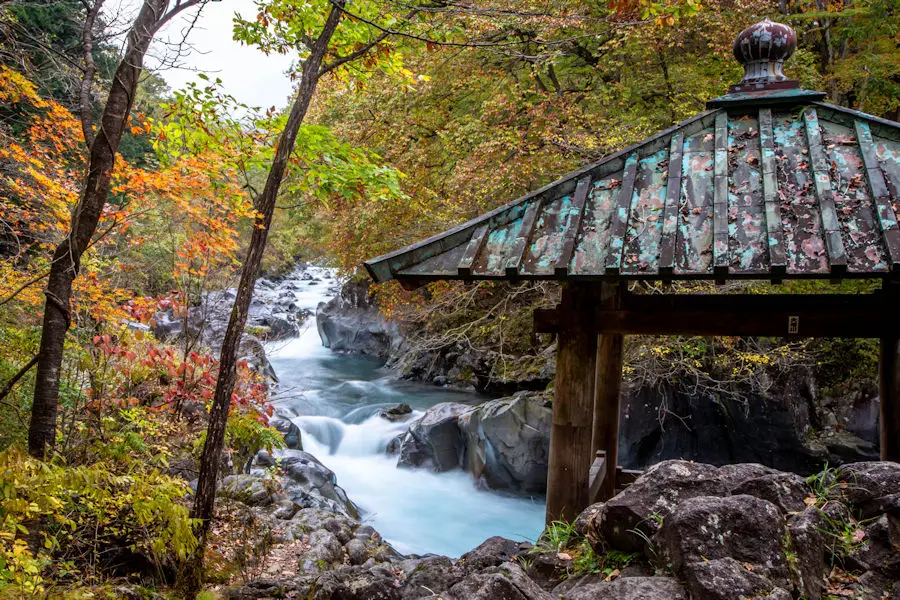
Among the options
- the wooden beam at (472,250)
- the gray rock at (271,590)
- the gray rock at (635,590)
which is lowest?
the gray rock at (271,590)

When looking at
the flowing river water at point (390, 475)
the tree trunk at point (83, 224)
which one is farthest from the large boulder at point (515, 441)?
the tree trunk at point (83, 224)

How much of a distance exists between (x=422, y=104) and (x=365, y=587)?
11669mm

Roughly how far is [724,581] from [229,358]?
438cm

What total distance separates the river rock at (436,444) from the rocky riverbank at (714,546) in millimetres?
8065

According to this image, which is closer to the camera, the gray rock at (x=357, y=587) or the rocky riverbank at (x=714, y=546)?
the rocky riverbank at (x=714, y=546)

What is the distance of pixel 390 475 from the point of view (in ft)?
39.4

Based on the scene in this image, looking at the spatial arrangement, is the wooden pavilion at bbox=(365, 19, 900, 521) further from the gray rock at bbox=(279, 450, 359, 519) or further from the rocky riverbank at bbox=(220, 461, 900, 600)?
the gray rock at bbox=(279, 450, 359, 519)

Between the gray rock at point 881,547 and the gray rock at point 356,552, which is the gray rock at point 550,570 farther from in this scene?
the gray rock at point 356,552

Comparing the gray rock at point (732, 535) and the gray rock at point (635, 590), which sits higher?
the gray rock at point (732, 535)

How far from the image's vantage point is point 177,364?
9023mm

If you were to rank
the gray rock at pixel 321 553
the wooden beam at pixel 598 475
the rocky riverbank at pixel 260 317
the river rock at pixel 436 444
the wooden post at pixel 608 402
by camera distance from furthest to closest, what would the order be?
the rocky riverbank at pixel 260 317 < the river rock at pixel 436 444 < the gray rock at pixel 321 553 < the wooden post at pixel 608 402 < the wooden beam at pixel 598 475

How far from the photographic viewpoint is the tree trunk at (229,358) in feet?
16.8

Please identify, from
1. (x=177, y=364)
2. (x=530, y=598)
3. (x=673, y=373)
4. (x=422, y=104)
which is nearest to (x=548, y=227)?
(x=530, y=598)

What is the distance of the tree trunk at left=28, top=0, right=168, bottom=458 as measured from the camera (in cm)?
458
